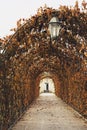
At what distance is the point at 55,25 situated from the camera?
11055 millimetres

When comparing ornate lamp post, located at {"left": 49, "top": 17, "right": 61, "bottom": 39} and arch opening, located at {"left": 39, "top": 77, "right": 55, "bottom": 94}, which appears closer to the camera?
ornate lamp post, located at {"left": 49, "top": 17, "right": 61, "bottom": 39}

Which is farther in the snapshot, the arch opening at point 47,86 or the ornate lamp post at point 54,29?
the arch opening at point 47,86

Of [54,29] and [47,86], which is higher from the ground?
[47,86]

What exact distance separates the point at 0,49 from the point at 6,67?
0.69 meters

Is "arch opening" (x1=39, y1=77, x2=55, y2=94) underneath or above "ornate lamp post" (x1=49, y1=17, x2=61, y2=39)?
above

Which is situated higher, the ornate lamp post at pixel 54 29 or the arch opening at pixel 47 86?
the arch opening at pixel 47 86

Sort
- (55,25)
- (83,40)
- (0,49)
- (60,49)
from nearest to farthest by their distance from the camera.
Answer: (55,25)
(0,49)
(83,40)
(60,49)

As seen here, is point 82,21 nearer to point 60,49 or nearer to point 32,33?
point 32,33

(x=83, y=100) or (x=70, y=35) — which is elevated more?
(x=70, y=35)

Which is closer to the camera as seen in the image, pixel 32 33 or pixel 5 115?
pixel 5 115

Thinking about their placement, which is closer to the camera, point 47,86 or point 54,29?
point 54,29

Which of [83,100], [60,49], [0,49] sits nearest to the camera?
[0,49]

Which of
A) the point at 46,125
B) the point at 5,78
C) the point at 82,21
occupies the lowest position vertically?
the point at 46,125

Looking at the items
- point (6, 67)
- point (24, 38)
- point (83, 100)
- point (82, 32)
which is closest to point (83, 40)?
point (82, 32)
